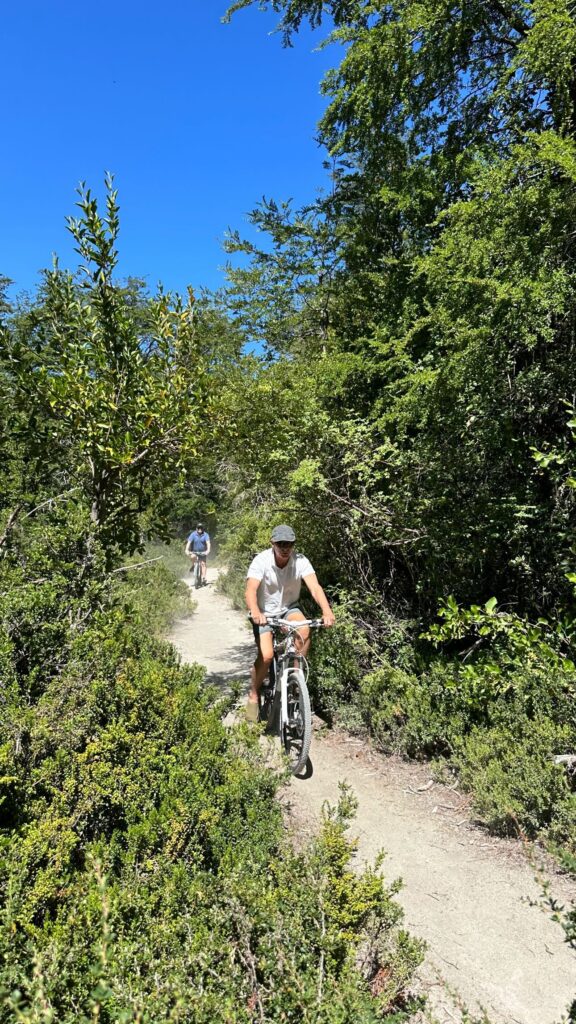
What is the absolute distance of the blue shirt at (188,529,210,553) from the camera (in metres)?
16.0

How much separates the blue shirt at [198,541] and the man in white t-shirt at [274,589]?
36.5 feet

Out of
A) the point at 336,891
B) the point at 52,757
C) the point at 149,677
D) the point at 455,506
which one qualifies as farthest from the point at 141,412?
the point at 336,891

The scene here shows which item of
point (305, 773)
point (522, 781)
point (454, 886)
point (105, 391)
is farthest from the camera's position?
point (305, 773)

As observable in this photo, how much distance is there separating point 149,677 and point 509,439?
3.38 metres

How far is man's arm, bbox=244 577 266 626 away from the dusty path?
1301 mm

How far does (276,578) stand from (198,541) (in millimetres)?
11361

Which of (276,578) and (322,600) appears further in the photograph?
(276,578)

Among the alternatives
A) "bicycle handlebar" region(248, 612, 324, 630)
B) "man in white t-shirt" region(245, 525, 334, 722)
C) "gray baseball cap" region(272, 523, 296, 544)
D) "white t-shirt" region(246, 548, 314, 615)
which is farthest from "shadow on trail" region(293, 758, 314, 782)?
"gray baseball cap" region(272, 523, 296, 544)

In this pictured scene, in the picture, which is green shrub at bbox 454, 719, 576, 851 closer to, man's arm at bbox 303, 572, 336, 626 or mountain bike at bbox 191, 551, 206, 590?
man's arm at bbox 303, 572, 336, 626

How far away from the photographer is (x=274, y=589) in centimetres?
504

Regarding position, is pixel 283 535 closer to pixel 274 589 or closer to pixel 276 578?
pixel 276 578

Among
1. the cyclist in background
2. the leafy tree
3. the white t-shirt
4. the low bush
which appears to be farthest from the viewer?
the cyclist in background

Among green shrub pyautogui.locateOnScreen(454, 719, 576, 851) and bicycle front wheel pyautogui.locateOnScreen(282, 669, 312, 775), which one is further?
bicycle front wheel pyautogui.locateOnScreen(282, 669, 312, 775)

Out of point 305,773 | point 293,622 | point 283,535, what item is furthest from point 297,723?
point 283,535
